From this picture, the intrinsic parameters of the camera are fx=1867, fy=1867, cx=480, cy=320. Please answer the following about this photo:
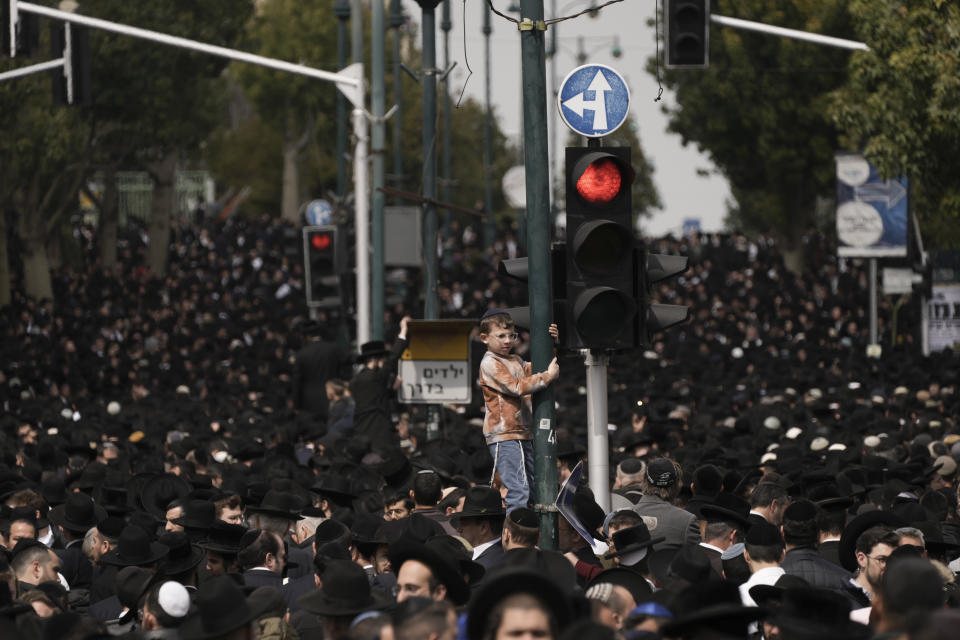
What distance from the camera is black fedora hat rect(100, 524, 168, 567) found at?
Answer: 1005cm

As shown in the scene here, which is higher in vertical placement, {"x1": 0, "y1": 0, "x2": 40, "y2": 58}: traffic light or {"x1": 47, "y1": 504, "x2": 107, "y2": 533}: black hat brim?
{"x1": 0, "y1": 0, "x2": 40, "y2": 58}: traffic light

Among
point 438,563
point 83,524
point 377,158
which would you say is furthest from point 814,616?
point 377,158

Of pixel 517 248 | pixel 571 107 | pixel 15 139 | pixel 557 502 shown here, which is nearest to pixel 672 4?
pixel 571 107

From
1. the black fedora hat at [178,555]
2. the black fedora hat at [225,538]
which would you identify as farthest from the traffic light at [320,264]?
the black fedora hat at [178,555]

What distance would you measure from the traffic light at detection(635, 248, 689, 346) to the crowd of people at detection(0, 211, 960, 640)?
17cm

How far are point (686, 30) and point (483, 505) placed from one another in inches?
278

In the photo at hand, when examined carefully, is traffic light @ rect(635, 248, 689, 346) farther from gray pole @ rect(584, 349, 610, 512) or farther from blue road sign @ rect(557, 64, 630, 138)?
blue road sign @ rect(557, 64, 630, 138)

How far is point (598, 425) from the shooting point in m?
10.8

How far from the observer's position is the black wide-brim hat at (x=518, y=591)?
625 centimetres

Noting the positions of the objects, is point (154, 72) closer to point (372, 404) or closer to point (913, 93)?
point (913, 93)

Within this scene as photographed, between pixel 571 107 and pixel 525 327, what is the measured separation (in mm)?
1325

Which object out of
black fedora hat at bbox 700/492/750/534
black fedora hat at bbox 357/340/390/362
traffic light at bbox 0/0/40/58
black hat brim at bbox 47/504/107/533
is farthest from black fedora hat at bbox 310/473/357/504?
traffic light at bbox 0/0/40/58

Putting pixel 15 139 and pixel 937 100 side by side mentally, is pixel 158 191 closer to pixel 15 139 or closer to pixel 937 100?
pixel 15 139

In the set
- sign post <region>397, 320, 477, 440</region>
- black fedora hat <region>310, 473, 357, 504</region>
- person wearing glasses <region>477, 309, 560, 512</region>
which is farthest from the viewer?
sign post <region>397, 320, 477, 440</region>
